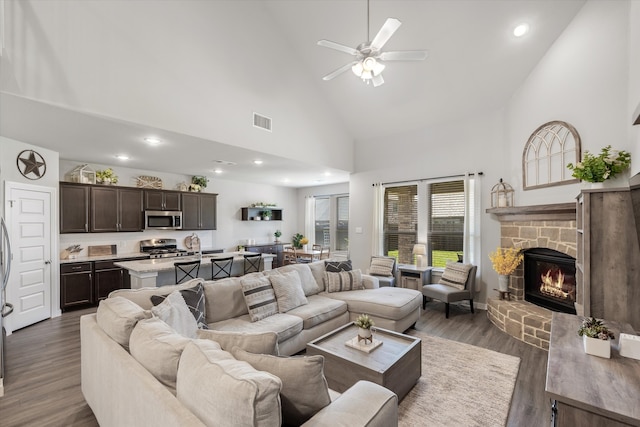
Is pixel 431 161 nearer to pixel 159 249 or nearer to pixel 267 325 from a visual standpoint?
pixel 267 325

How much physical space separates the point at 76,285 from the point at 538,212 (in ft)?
24.1

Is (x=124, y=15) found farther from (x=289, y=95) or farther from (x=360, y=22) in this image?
(x=360, y=22)

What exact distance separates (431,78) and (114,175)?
630 centimetres

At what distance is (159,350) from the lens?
58.2 inches

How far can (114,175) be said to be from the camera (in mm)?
5684

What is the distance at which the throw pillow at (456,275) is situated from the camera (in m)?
4.57

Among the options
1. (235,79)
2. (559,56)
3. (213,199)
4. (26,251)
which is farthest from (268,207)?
(559,56)

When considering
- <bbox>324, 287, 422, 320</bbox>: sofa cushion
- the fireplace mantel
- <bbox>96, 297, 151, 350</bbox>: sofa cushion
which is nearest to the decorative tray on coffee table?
<bbox>324, 287, 422, 320</bbox>: sofa cushion

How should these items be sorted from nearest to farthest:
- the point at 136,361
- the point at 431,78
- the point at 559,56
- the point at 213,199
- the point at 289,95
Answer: the point at 136,361
the point at 559,56
the point at 431,78
the point at 289,95
the point at 213,199

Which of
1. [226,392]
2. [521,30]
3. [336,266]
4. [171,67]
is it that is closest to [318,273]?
[336,266]

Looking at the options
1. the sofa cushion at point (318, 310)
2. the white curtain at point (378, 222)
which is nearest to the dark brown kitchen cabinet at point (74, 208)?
the sofa cushion at point (318, 310)

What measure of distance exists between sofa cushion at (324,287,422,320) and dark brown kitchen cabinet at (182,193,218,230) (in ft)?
13.8

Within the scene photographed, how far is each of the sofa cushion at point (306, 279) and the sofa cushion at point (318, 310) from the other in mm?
117

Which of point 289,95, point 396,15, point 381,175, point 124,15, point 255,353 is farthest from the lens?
point 381,175
